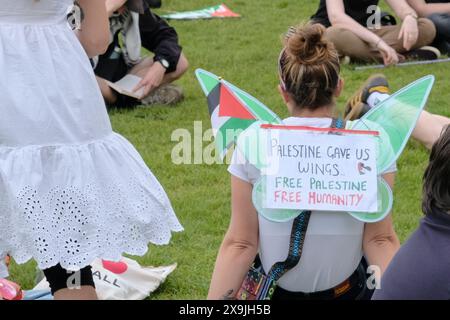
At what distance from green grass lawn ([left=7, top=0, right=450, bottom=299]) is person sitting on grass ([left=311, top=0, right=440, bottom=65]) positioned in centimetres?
18

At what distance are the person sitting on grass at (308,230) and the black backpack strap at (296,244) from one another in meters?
0.02

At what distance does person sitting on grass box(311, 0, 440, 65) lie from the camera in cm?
729

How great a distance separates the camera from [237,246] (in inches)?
115

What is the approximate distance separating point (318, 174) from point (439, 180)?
500 millimetres

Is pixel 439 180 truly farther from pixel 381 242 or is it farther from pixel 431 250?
pixel 381 242

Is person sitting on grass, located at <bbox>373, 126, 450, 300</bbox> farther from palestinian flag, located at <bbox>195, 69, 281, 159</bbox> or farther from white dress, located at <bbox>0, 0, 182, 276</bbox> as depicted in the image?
white dress, located at <bbox>0, 0, 182, 276</bbox>

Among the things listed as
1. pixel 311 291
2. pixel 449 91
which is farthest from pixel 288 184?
pixel 449 91

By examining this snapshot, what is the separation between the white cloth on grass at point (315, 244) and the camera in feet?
9.37

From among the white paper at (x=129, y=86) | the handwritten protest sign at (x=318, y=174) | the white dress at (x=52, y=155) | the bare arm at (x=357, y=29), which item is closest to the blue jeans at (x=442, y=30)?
the bare arm at (x=357, y=29)

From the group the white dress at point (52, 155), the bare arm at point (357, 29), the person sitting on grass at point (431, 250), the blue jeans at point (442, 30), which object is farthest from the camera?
the blue jeans at point (442, 30)

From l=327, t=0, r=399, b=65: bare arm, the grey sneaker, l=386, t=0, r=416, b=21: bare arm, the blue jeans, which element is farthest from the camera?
the blue jeans

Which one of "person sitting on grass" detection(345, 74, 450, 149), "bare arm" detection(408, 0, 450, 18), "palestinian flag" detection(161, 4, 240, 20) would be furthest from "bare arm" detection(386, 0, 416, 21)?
"palestinian flag" detection(161, 4, 240, 20)

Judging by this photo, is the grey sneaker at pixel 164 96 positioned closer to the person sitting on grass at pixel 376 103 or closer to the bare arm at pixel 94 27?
the person sitting on grass at pixel 376 103

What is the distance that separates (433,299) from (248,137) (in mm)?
796
